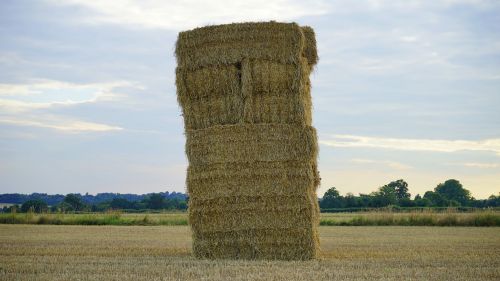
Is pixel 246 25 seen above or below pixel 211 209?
above

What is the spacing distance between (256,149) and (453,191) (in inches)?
2716

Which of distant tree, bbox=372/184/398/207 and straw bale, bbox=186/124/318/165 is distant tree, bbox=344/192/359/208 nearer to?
distant tree, bbox=372/184/398/207

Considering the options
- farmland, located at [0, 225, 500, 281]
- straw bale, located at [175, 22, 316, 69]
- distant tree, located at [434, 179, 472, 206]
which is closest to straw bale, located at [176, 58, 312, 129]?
straw bale, located at [175, 22, 316, 69]

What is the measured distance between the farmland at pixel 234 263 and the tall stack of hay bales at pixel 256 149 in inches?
31.6

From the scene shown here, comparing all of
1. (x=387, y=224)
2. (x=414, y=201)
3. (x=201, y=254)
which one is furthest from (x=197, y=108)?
(x=414, y=201)

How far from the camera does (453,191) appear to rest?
78.4 m

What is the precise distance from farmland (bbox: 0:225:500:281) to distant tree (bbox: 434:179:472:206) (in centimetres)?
6005

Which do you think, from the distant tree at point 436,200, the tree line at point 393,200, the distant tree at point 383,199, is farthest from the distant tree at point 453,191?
Answer: the distant tree at point 383,199

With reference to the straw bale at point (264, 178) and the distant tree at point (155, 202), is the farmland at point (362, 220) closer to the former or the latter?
the straw bale at point (264, 178)

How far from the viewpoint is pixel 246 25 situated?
1335 centimetres

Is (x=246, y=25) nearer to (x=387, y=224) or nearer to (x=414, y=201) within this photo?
(x=387, y=224)

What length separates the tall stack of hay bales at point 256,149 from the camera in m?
13.3

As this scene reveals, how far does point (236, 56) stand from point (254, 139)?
1571 millimetres

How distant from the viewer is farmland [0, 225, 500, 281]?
1045cm
